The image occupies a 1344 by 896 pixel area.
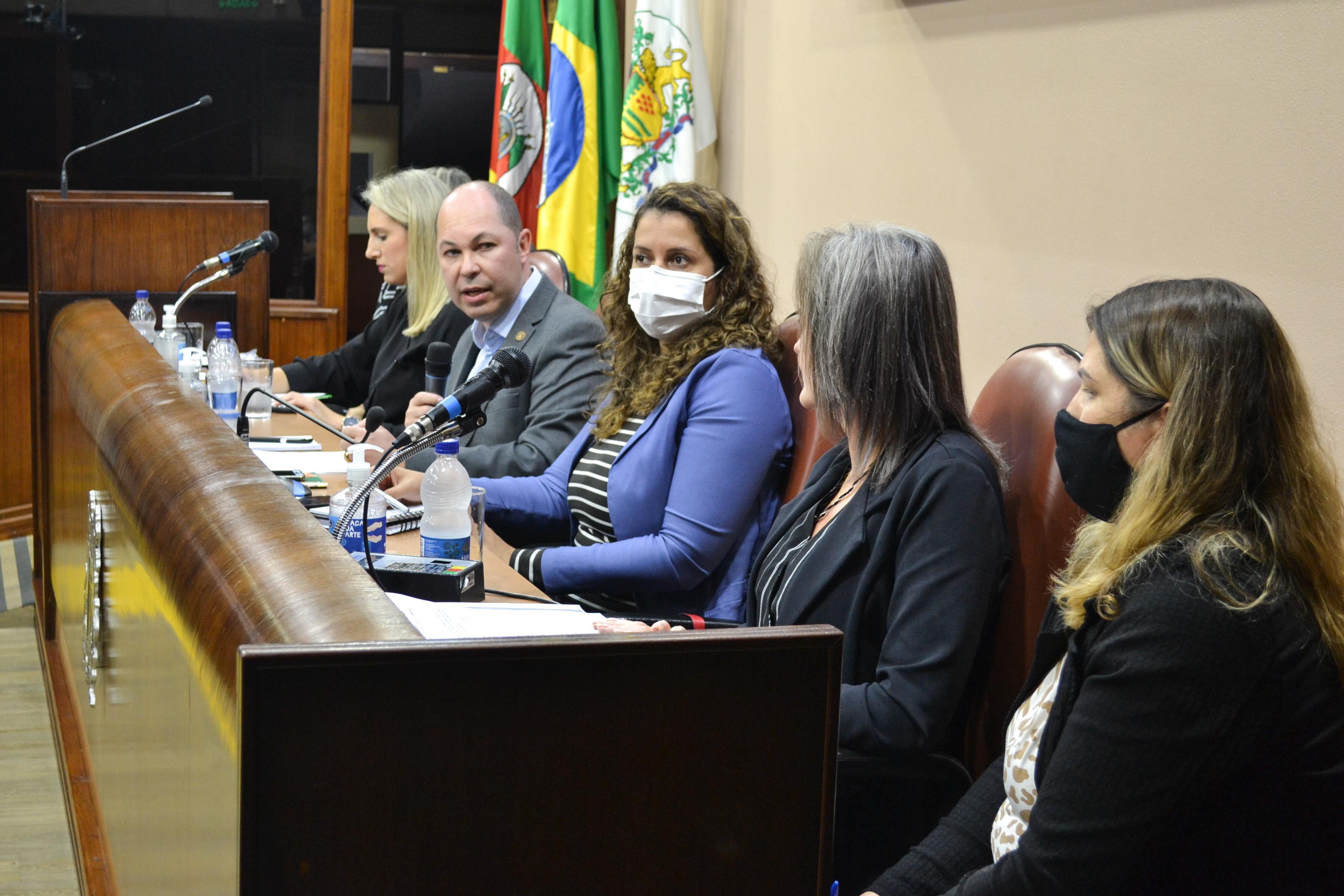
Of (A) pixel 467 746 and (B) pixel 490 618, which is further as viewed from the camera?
(B) pixel 490 618

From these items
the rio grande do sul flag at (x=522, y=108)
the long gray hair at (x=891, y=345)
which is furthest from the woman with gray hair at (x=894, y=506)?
the rio grande do sul flag at (x=522, y=108)

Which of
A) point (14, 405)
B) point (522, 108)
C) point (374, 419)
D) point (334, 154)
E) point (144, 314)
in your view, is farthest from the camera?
point (334, 154)

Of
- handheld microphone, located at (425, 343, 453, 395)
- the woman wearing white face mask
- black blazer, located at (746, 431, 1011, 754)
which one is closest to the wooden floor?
the woman wearing white face mask

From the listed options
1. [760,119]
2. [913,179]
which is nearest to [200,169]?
[760,119]

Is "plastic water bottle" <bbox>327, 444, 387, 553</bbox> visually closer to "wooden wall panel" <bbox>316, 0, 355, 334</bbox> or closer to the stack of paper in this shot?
the stack of paper

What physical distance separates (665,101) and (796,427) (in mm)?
1904

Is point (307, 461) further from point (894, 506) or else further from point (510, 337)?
point (894, 506)

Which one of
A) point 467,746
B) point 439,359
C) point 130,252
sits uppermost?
point 130,252

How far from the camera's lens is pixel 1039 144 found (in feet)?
7.98

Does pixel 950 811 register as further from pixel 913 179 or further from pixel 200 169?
pixel 200 169

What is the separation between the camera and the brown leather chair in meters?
3.64

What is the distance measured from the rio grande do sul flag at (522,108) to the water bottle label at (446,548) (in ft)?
8.15

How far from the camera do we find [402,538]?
Answer: 2.28m

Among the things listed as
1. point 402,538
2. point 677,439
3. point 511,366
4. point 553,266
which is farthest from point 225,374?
point 511,366
